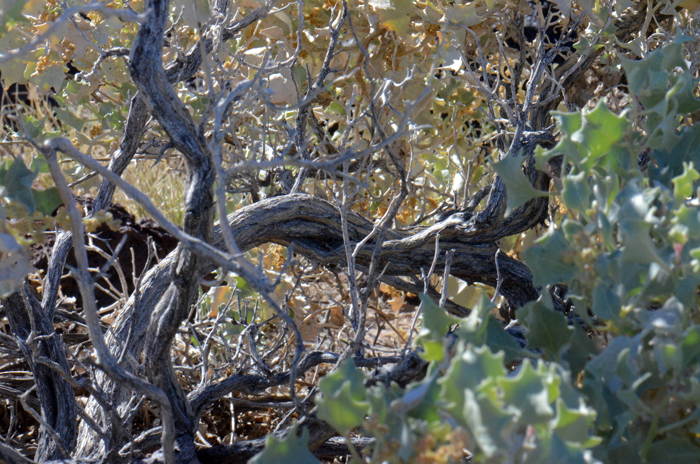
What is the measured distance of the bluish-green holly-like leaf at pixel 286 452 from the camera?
55 centimetres

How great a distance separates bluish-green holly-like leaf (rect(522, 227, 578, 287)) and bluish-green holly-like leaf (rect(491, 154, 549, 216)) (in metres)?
0.09

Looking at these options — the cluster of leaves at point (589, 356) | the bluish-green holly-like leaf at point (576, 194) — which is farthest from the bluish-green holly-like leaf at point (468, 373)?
the bluish-green holly-like leaf at point (576, 194)

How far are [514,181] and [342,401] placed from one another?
1.20ft

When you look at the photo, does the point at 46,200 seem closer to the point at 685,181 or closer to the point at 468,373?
the point at 468,373

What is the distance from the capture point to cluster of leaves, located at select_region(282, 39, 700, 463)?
477 millimetres

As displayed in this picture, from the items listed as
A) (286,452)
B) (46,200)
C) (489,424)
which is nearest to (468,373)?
(489,424)

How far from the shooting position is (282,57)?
5.28 feet

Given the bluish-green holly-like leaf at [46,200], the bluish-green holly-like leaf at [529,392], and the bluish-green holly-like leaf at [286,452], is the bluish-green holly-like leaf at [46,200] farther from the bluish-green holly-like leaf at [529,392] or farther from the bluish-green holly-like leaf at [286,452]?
the bluish-green holly-like leaf at [529,392]

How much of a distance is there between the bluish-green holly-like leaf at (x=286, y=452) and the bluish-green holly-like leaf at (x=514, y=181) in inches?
14.3

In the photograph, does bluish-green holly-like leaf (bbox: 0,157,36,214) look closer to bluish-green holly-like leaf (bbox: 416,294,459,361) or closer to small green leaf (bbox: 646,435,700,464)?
bluish-green holly-like leaf (bbox: 416,294,459,361)

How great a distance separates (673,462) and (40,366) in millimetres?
1003

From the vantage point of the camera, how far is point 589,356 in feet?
2.15

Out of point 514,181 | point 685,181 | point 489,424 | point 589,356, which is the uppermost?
point 514,181

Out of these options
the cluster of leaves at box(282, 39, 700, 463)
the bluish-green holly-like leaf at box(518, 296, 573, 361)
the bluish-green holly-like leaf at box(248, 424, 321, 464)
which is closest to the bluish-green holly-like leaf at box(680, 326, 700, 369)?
the cluster of leaves at box(282, 39, 700, 463)
